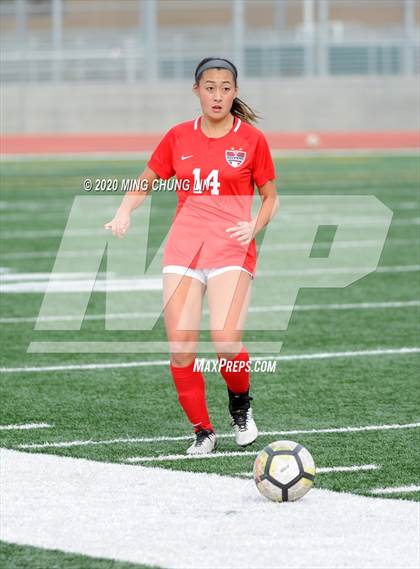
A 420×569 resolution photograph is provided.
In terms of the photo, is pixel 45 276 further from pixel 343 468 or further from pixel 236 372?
pixel 343 468

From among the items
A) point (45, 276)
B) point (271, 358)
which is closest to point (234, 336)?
point (271, 358)

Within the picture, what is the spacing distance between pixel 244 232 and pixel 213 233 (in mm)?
183

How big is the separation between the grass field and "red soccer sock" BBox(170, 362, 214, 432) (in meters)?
0.17

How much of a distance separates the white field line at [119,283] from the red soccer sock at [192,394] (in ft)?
19.0

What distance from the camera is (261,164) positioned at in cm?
667

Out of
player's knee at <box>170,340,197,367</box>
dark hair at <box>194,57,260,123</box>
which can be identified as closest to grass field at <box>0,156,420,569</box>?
player's knee at <box>170,340,197,367</box>

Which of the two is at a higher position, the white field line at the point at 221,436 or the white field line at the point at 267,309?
the white field line at the point at 221,436

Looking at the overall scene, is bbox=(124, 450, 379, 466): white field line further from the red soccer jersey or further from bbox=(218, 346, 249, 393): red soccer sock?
the red soccer jersey

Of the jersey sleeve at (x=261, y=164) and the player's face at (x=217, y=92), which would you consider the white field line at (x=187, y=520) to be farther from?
the player's face at (x=217, y=92)

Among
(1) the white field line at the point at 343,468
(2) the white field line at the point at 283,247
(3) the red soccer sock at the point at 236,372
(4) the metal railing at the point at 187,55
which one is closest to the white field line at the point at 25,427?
(3) the red soccer sock at the point at 236,372

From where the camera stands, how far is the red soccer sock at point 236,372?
6699 millimetres

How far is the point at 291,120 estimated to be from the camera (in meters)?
33.7

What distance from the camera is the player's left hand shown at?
6.50m

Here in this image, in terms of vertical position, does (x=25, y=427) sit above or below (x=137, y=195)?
below
